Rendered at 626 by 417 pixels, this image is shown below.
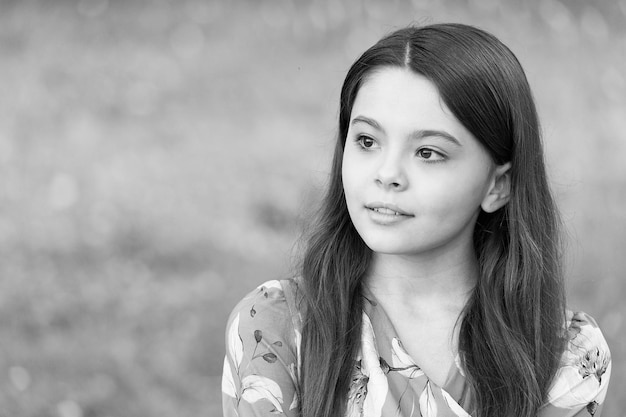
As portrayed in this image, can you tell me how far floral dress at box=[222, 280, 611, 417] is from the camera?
1820 millimetres

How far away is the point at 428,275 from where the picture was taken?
1.95 metres

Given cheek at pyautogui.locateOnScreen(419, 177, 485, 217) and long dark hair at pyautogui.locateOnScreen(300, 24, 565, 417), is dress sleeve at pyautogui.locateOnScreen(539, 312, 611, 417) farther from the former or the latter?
cheek at pyautogui.locateOnScreen(419, 177, 485, 217)

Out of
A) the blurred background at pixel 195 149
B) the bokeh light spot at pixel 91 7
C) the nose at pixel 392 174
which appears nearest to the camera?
the nose at pixel 392 174

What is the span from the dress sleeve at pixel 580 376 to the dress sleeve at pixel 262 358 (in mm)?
470

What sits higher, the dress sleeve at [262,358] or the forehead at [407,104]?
the forehead at [407,104]

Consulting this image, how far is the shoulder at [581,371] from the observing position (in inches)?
75.6

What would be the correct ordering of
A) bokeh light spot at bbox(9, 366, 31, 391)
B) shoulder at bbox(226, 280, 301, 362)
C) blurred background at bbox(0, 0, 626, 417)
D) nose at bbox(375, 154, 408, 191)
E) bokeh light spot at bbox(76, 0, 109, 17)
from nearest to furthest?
nose at bbox(375, 154, 408, 191) < shoulder at bbox(226, 280, 301, 362) < bokeh light spot at bbox(9, 366, 31, 391) < blurred background at bbox(0, 0, 626, 417) < bokeh light spot at bbox(76, 0, 109, 17)

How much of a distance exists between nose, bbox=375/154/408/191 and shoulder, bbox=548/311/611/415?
1.59 ft

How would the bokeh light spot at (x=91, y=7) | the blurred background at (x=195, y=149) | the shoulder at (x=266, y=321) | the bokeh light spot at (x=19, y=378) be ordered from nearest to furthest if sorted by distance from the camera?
1. the shoulder at (x=266, y=321)
2. the bokeh light spot at (x=19, y=378)
3. the blurred background at (x=195, y=149)
4. the bokeh light spot at (x=91, y=7)

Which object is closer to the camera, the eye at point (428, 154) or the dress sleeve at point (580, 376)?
the eye at point (428, 154)

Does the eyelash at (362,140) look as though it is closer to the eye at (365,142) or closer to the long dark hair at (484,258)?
the eye at (365,142)

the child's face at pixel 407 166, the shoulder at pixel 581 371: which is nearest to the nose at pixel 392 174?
the child's face at pixel 407 166

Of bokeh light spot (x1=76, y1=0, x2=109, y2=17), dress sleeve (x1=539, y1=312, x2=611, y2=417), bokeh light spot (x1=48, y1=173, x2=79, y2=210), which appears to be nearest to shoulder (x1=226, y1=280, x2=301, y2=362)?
dress sleeve (x1=539, y1=312, x2=611, y2=417)

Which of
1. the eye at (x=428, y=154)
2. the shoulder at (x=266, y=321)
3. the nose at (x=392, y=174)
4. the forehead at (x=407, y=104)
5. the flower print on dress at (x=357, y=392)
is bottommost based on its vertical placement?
the flower print on dress at (x=357, y=392)
